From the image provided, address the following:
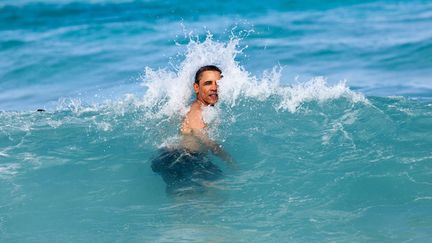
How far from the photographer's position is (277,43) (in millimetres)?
16156

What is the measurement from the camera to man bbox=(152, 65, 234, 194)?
303 inches

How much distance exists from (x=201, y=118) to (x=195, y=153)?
638 mm

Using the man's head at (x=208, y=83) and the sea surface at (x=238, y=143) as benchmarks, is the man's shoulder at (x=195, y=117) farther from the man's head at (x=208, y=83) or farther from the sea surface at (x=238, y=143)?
the sea surface at (x=238, y=143)

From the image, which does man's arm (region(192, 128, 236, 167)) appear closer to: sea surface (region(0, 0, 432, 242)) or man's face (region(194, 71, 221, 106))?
sea surface (region(0, 0, 432, 242))

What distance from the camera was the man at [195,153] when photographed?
7684 millimetres

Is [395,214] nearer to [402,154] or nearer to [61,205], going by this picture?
[402,154]

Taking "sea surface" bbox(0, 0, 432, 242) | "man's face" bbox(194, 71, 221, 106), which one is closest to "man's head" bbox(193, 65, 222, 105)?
"man's face" bbox(194, 71, 221, 106)

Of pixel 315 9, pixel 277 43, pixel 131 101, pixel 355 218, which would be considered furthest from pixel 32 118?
pixel 315 9

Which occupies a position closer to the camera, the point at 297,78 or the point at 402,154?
the point at 402,154

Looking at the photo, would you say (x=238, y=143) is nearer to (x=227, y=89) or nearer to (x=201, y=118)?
(x=201, y=118)

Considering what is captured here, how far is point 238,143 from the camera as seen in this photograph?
29.0 ft

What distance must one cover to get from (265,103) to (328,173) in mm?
2309

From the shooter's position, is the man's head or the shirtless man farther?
the man's head

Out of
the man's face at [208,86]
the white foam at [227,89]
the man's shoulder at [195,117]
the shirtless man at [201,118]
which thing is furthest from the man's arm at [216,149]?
the white foam at [227,89]
